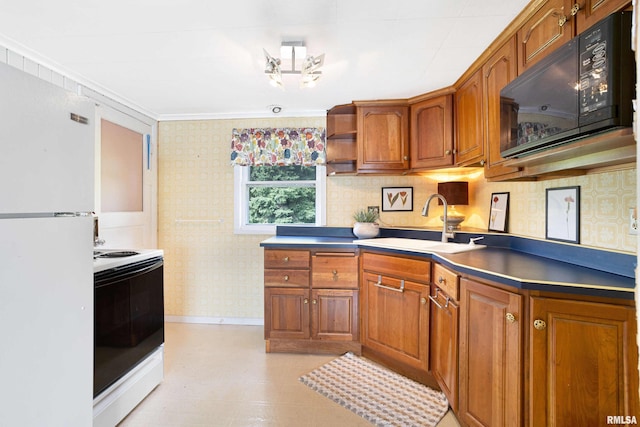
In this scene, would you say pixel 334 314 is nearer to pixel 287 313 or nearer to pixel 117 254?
pixel 287 313

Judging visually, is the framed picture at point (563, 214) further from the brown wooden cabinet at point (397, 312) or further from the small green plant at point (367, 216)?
the small green plant at point (367, 216)

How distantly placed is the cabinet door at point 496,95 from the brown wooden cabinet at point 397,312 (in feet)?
2.40

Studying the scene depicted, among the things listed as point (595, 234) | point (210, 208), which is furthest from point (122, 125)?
point (595, 234)

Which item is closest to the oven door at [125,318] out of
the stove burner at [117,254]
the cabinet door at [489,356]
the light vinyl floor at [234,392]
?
the stove burner at [117,254]

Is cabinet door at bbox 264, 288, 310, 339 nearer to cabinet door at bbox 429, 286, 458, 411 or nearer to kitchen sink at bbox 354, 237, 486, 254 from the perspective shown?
kitchen sink at bbox 354, 237, 486, 254

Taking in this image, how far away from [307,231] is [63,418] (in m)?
2.13

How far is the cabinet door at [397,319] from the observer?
1.97m

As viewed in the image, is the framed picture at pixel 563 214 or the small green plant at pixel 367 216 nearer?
the framed picture at pixel 563 214

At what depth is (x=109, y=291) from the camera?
156 cm

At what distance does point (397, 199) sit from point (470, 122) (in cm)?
103

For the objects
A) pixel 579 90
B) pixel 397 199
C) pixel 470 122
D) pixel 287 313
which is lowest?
pixel 287 313

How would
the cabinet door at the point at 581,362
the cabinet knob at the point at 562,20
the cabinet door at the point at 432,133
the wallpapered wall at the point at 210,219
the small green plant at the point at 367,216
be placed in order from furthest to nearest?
the wallpapered wall at the point at 210,219 → the small green plant at the point at 367,216 → the cabinet door at the point at 432,133 → the cabinet knob at the point at 562,20 → the cabinet door at the point at 581,362

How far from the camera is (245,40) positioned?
1764 millimetres

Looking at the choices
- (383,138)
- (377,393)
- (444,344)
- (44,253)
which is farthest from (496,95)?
(44,253)
